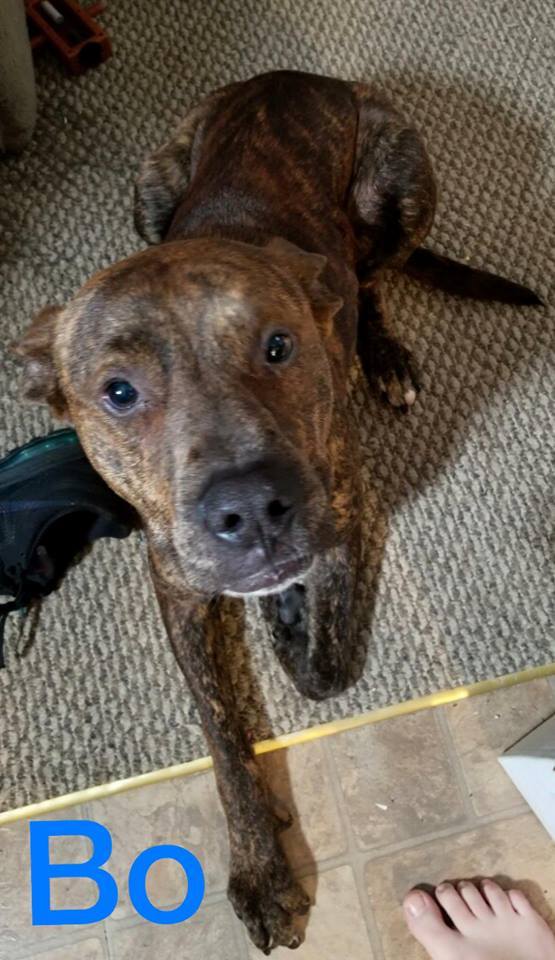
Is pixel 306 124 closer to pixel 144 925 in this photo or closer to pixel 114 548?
pixel 114 548

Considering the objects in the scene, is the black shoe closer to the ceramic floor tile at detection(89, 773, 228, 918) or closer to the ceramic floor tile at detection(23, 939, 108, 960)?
the ceramic floor tile at detection(89, 773, 228, 918)

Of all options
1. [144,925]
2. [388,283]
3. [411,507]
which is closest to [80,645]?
[144,925]

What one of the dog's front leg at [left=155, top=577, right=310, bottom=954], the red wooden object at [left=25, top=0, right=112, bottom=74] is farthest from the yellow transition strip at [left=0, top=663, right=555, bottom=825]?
the red wooden object at [left=25, top=0, right=112, bottom=74]

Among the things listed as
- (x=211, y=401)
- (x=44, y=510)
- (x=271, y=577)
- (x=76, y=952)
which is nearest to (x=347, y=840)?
(x=76, y=952)

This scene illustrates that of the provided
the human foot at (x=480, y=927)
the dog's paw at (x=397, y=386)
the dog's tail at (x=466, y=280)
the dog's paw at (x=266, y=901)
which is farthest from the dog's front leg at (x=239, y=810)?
the dog's tail at (x=466, y=280)

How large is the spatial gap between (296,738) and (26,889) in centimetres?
63

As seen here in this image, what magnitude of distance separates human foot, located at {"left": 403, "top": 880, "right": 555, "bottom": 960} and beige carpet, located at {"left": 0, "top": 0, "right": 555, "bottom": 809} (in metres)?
0.41

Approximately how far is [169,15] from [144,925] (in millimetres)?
2305

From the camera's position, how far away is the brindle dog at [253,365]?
1234 mm

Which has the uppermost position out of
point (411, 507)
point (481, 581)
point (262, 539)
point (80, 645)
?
point (262, 539)

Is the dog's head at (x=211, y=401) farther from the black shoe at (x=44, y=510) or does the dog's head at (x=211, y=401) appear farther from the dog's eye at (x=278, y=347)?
the black shoe at (x=44, y=510)

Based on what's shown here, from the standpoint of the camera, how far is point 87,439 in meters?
1.41

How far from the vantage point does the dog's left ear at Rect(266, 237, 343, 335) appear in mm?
1466

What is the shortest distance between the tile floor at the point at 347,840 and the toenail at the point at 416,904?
1.2 inches
